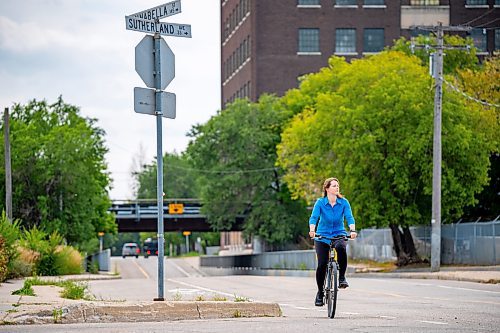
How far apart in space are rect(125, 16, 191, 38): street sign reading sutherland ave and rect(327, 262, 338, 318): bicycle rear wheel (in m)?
3.91

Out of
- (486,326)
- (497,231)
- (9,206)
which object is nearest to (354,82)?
(497,231)

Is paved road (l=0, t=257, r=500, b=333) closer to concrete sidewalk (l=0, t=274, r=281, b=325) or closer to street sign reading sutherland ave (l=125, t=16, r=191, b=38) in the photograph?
concrete sidewalk (l=0, t=274, r=281, b=325)

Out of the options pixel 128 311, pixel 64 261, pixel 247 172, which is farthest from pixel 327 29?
pixel 128 311

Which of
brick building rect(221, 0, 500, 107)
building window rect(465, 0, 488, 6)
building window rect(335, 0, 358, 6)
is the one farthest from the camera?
building window rect(335, 0, 358, 6)

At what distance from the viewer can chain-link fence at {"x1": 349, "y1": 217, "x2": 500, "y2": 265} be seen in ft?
152

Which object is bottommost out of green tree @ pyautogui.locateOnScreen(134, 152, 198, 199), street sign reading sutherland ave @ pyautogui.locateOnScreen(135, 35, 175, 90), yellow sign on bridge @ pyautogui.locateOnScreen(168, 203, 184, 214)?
yellow sign on bridge @ pyautogui.locateOnScreen(168, 203, 184, 214)

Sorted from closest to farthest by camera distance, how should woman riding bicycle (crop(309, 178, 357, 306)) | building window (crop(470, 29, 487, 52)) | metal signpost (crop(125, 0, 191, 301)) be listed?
woman riding bicycle (crop(309, 178, 357, 306)), metal signpost (crop(125, 0, 191, 301)), building window (crop(470, 29, 487, 52))

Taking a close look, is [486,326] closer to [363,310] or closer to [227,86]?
[363,310]

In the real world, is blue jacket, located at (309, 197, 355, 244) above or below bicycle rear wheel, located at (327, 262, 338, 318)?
above

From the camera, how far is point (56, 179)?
61.9 meters

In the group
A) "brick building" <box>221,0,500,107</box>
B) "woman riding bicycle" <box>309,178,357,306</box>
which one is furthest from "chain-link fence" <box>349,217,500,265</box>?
"brick building" <box>221,0,500,107</box>

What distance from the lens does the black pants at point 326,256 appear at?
14914 mm

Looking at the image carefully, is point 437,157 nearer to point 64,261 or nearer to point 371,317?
point 64,261

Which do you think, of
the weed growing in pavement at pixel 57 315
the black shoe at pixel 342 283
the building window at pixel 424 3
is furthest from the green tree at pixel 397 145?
the building window at pixel 424 3
